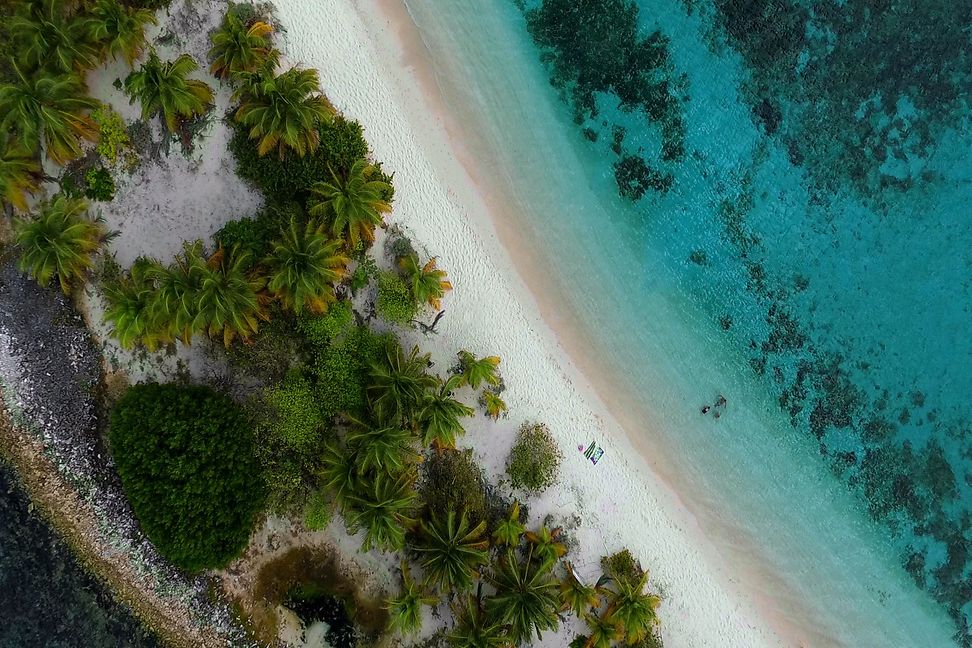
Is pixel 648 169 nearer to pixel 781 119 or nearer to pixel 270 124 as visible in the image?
pixel 781 119

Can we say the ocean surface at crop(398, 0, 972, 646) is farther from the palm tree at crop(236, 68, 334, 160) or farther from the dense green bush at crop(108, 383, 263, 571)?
the dense green bush at crop(108, 383, 263, 571)

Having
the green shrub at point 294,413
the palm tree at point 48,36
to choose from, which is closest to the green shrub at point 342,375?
the green shrub at point 294,413

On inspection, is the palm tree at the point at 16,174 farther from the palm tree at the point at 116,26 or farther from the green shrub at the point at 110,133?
the palm tree at the point at 116,26

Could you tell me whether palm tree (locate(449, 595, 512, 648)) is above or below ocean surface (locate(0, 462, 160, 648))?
above

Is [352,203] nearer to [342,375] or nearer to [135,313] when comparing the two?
[342,375]

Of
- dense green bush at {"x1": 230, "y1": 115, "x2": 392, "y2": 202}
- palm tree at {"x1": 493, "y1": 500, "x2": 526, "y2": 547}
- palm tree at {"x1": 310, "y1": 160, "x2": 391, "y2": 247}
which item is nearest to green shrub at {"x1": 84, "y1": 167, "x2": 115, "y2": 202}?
dense green bush at {"x1": 230, "y1": 115, "x2": 392, "y2": 202}

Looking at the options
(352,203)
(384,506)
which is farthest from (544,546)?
(352,203)
